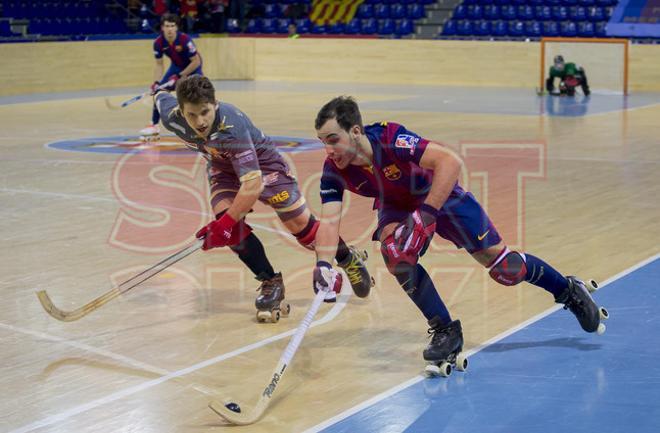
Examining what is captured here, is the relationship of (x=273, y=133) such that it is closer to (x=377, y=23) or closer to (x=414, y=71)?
(x=414, y=71)

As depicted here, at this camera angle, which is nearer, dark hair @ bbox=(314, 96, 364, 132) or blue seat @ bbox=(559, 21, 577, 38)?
dark hair @ bbox=(314, 96, 364, 132)

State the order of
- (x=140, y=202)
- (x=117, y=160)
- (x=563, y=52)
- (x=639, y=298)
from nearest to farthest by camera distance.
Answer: (x=639, y=298) → (x=140, y=202) → (x=117, y=160) → (x=563, y=52)

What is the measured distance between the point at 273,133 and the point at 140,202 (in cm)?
550

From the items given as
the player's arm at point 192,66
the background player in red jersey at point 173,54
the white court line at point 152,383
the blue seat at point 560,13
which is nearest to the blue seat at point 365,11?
the blue seat at point 560,13

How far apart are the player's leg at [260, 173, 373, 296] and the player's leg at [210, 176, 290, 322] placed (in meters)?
0.22

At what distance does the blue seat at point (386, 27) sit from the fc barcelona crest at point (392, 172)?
73.4 ft

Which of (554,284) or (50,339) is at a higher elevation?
(554,284)

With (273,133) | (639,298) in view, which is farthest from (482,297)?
(273,133)

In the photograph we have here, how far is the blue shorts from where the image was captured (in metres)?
5.36

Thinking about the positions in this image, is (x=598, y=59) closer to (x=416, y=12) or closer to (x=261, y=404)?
(x=416, y=12)

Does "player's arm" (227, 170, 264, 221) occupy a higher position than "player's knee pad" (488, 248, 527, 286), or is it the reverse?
"player's arm" (227, 170, 264, 221)

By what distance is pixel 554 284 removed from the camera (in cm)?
565

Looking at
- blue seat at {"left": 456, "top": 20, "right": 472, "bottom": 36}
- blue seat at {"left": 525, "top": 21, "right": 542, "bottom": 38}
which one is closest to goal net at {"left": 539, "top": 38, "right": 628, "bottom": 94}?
blue seat at {"left": 525, "top": 21, "right": 542, "bottom": 38}

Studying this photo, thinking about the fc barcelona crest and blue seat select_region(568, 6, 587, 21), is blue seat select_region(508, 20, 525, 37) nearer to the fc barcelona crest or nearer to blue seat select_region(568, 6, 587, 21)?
blue seat select_region(568, 6, 587, 21)
